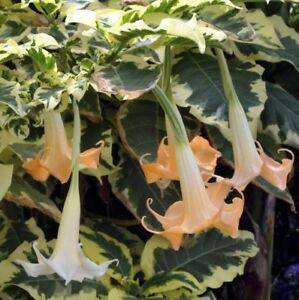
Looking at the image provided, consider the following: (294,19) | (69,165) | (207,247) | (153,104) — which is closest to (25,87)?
(69,165)

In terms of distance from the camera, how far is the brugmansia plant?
28.0 inches

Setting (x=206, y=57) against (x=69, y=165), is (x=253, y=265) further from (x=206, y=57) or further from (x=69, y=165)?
(x=69, y=165)

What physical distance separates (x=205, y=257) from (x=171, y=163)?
31cm

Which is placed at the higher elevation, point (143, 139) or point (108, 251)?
point (143, 139)

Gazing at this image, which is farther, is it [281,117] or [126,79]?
[281,117]

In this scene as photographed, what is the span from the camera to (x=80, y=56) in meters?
0.83

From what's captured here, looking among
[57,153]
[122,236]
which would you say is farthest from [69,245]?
[122,236]

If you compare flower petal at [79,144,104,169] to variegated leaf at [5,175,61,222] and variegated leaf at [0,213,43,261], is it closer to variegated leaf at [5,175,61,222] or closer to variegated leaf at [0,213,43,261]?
variegated leaf at [5,175,61,222]

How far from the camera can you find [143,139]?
39.9 inches

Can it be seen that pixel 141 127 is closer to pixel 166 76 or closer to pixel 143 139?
pixel 143 139

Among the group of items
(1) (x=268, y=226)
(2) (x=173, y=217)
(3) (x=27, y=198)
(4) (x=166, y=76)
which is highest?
(4) (x=166, y=76)

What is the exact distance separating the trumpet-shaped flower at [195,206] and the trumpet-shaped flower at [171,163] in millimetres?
44

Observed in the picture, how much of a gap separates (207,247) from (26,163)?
13.9 inches

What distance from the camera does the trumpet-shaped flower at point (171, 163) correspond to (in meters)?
0.82
